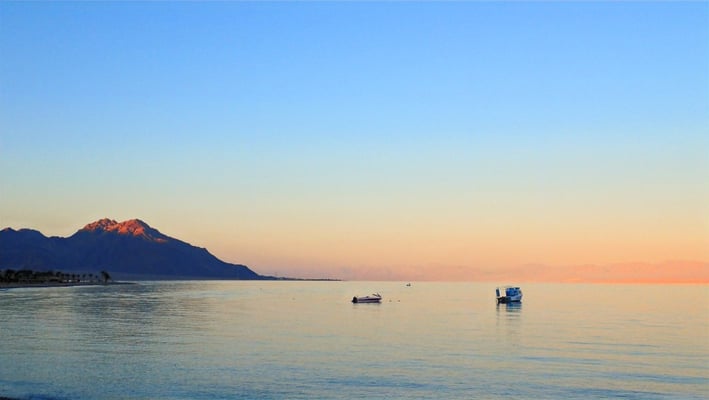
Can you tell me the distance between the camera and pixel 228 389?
41.6 m

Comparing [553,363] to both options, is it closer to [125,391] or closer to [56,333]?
[125,391]

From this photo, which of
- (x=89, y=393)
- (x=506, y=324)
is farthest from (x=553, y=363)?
(x=506, y=324)

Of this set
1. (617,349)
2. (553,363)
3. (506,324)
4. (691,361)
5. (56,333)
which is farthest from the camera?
(506,324)

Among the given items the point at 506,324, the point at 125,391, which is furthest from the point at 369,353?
the point at 506,324

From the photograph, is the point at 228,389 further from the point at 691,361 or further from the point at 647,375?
the point at 691,361

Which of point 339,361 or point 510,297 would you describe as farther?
point 510,297

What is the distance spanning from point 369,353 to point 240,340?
15573 millimetres

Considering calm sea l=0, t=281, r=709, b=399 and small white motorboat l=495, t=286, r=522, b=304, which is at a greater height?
small white motorboat l=495, t=286, r=522, b=304

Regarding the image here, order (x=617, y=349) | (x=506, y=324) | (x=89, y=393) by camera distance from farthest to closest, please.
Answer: (x=506, y=324), (x=617, y=349), (x=89, y=393)

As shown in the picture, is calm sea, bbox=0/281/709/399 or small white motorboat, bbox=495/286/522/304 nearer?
calm sea, bbox=0/281/709/399

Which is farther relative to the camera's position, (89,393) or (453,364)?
(453,364)

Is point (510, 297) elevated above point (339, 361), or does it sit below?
above

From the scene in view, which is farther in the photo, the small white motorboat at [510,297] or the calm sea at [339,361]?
the small white motorboat at [510,297]

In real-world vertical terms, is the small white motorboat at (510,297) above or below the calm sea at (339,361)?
above
